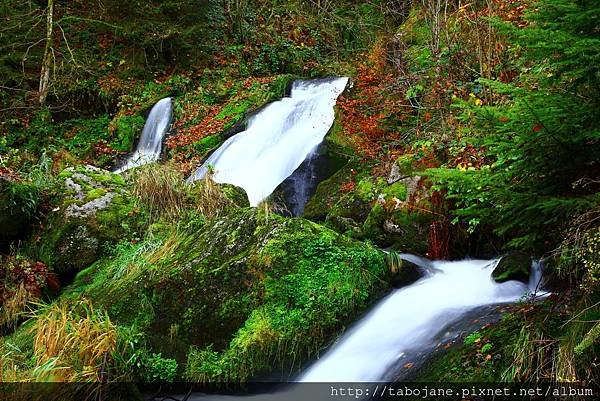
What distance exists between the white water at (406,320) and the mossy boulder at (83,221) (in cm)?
347

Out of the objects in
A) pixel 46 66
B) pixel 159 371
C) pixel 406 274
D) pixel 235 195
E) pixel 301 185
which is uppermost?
pixel 46 66

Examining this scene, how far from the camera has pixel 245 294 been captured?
5141mm

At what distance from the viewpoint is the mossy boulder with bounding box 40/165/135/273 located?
262 inches

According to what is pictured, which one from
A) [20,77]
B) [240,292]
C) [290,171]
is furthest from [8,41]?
[240,292]

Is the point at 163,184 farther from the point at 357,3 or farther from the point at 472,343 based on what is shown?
the point at 357,3

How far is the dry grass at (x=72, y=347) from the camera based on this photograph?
13.9 feet

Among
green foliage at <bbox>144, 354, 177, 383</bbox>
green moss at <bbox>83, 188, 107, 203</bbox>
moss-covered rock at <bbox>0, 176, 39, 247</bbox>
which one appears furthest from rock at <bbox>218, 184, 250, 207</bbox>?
green foliage at <bbox>144, 354, 177, 383</bbox>

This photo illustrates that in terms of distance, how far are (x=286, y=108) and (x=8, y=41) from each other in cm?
821

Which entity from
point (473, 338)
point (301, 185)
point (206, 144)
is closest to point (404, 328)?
point (473, 338)

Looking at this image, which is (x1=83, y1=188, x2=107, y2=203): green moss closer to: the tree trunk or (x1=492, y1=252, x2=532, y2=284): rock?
(x1=492, y1=252, x2=532, y2=284): rock

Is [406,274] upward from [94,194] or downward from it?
downward

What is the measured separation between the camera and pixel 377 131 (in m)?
10.2

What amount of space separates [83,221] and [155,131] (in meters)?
6.68

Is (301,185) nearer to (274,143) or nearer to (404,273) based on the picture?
(274,143)
